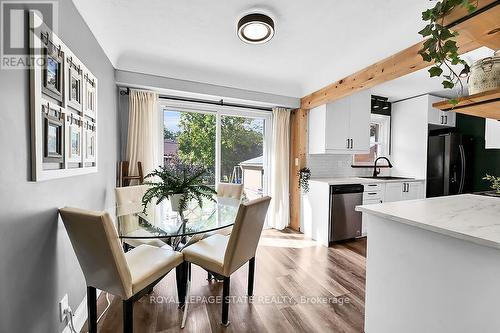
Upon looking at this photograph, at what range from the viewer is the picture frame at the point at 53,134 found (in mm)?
1200

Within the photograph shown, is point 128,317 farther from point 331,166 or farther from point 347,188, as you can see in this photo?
point 331,166

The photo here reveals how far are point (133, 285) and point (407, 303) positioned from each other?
163 cm

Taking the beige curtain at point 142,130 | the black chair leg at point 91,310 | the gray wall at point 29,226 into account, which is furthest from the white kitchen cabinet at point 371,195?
the gray wall at point 29,226

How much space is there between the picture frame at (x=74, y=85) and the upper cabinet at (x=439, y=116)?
16.4ft

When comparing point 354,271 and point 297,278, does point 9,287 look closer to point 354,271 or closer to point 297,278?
point 297,278

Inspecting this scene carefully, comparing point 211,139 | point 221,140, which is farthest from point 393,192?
point 211,139

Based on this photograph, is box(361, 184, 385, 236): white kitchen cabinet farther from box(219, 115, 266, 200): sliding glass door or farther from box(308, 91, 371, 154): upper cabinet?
box(219, 115, 266, 200): sliding glass door

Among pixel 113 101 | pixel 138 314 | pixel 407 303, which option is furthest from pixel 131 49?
pixel 407 303

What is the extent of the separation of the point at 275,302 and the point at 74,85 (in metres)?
2.34

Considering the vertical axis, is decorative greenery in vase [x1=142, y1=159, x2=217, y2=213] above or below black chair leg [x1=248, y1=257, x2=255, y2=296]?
above

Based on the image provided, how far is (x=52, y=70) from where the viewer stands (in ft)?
4.14

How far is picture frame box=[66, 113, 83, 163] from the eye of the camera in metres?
1.45

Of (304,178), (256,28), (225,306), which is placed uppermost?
(256,28)
